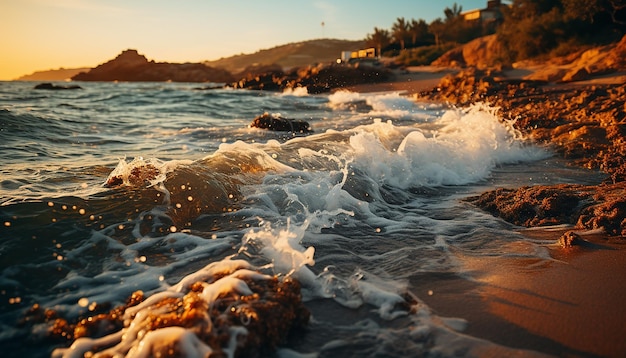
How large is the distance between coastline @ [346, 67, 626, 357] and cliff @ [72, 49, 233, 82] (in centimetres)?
7681

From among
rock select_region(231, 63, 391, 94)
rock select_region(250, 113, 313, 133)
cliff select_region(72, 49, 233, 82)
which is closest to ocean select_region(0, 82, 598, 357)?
rock select_region(250, 113, 313, 133)

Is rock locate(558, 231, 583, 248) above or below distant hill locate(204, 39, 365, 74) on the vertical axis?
below

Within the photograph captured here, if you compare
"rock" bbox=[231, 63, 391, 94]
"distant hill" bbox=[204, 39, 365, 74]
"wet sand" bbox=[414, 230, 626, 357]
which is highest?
"distant hill" bbox=[204, 39, 365, 74]

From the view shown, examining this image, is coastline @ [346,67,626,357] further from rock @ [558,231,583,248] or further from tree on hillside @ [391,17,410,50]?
tree on hillside @ [391,17,410,50]

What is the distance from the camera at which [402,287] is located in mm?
2660

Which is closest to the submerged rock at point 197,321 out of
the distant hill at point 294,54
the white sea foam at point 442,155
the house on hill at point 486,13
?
the white sea foam at point 442,155

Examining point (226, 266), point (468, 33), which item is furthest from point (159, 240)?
point (468, 33)

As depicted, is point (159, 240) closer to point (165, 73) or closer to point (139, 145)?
point (139, 145)

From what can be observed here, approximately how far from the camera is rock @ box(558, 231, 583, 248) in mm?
3158

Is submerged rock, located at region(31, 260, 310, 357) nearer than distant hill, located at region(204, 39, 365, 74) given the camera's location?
Yes

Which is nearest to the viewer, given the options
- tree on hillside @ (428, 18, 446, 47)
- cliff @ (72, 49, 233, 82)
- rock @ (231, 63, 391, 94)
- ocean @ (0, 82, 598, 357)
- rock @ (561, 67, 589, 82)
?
ocean @ (0, 82, 598, 357)

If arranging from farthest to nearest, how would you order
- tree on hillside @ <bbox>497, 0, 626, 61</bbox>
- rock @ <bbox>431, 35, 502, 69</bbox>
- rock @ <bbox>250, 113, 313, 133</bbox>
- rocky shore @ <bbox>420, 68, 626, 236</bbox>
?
rock @ <bbox>431, 35, 502, 69</bbox> → tree on hillside @ <bbox>497, 0, 626, 61</bbox> → rock @ <bbox>250, 113, 313, 133</bbox> → rocky shore @ <bbox>420, 68, 626, 236</bbox>

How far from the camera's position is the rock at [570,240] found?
10.4ft

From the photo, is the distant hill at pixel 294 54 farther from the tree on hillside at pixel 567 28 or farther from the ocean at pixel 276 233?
the ocean at pixel 276 233
